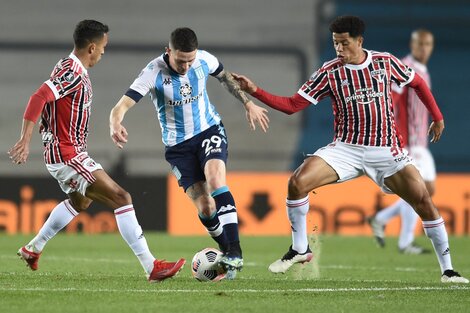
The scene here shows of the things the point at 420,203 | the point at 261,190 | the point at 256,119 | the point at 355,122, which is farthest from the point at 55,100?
the point at 261,190

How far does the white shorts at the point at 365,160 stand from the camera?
8.33 metres

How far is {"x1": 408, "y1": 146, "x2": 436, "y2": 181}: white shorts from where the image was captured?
1259 centimetres

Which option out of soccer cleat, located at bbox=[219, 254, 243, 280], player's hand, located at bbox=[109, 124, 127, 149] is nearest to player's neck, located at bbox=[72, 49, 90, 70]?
player's hand, located at bbox=[109, 124, 127, 149]

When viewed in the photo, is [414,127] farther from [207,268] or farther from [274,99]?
[207,268]

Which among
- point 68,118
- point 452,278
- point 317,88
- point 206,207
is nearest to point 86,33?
point 68,118

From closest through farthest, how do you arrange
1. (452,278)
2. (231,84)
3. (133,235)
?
(133,235)
(452,278)
(231,84)

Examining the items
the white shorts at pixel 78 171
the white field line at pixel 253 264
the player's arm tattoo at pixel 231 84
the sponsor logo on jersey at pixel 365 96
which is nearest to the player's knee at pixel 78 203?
the white shorts at pixel 78 171

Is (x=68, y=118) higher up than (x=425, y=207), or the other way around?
(x=68, y=118)

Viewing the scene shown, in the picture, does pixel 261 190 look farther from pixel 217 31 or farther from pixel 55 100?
pixel 55 100

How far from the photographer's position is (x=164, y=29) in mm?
21156

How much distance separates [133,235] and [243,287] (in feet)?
2.90

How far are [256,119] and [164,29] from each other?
13.1 metres

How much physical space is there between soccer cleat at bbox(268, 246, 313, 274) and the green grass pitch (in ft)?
0.32

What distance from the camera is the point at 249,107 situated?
330 inches
